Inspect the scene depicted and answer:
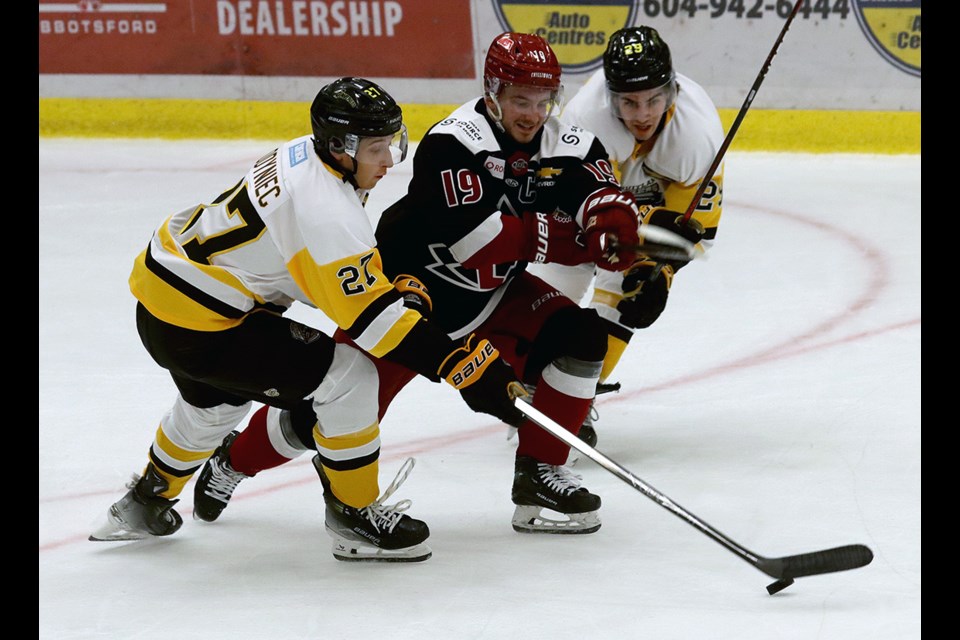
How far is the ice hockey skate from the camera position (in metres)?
2.66

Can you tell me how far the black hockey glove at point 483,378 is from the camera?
96.9 inches

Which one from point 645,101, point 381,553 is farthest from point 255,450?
point 645,101

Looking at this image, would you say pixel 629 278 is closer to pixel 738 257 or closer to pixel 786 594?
pixel 786 594

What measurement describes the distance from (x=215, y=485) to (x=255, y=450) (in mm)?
131

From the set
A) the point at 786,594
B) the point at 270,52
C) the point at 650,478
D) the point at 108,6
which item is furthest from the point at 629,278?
the point at 108,6

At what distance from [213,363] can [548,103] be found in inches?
36.1

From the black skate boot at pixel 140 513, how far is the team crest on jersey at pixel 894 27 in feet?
13.7

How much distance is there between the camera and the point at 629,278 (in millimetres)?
3281

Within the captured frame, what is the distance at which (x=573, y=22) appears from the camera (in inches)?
232

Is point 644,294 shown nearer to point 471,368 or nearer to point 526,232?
point 526,232

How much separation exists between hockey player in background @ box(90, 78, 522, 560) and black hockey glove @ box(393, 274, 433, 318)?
2 centimetres

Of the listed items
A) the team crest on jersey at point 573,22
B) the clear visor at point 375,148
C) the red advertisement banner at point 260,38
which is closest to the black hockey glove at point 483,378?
the clear visor at point 375,148

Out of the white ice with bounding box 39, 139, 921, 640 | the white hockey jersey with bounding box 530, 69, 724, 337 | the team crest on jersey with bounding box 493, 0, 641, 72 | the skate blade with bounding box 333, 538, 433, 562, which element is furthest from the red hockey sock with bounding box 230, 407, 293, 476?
the team crest on jersey with bounding box 493, 0, 641, 72

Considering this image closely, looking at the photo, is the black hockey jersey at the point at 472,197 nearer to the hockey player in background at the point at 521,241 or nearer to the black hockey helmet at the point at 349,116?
the hockey player in background at the point at 521,241
